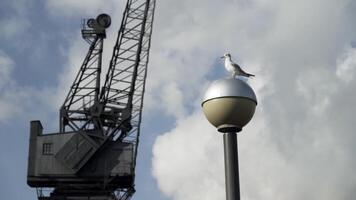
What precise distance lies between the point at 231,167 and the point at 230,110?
3.58 ft

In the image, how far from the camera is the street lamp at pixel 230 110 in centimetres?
1001

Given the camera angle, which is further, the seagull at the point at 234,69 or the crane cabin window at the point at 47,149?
the crane cabin window at the point at 47,149

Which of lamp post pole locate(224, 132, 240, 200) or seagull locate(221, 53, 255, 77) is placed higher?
seagull locate(221, 53, 255, 77)

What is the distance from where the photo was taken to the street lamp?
1001 cm

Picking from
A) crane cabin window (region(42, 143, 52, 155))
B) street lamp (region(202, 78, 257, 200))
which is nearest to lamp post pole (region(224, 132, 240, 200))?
Result: street lamp (region(202, 78, 257, 200))

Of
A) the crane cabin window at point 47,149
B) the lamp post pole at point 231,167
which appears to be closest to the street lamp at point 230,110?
the lamp post pole at point 231,167

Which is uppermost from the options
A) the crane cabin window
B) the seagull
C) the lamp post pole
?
the crane cabin window

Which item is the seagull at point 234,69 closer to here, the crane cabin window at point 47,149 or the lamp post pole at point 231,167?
the lamp post pole at point 231,167

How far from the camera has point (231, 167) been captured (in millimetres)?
10367

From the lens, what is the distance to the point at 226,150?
Answer: 10578 millimetres

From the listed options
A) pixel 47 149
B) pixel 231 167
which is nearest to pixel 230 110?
pixel 231 167

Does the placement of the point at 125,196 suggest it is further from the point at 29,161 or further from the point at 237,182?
the point at 237,182

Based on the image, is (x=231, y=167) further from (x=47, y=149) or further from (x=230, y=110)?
(x=47, y=149)

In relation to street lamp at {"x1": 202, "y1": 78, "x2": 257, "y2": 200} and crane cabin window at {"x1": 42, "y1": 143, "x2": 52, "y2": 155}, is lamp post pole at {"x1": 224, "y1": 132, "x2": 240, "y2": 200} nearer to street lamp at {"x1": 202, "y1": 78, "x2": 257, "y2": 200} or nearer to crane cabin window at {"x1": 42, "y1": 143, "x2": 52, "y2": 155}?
street lamp at {"x1": 202, "y1": 78, "x2": 257, "y2": 200}
